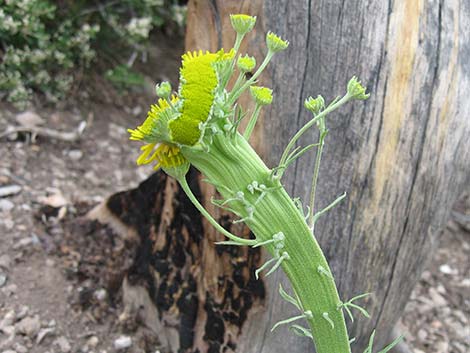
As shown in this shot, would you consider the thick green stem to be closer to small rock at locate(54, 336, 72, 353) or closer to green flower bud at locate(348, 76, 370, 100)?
green flower bud at locate(348, 76, 370, 100)

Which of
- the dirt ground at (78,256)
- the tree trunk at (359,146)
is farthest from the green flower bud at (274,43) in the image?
the dirt ground at (78,256)

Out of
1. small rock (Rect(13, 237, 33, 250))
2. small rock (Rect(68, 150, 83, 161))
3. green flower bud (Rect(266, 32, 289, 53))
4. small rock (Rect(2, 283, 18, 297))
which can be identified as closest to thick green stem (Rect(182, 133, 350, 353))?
green flower bud (Rect(266, 32, 289, 53))

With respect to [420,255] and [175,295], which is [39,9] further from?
[420,255]

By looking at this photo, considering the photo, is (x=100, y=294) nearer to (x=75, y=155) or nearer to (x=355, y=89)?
(x=75, y=155)

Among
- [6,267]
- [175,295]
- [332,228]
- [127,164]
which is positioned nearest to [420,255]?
[332,228]

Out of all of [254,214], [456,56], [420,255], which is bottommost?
[420,255]

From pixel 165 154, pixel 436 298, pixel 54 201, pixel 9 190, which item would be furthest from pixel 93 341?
pixel 436 298

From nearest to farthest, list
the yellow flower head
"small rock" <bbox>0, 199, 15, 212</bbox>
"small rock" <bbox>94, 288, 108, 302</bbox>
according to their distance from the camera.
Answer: the yellow flower head < "small rock" <bbox>94, 288, 108, 302</bbox> < "small rock" <bbox>0, 199, 15, 212</bbox>
